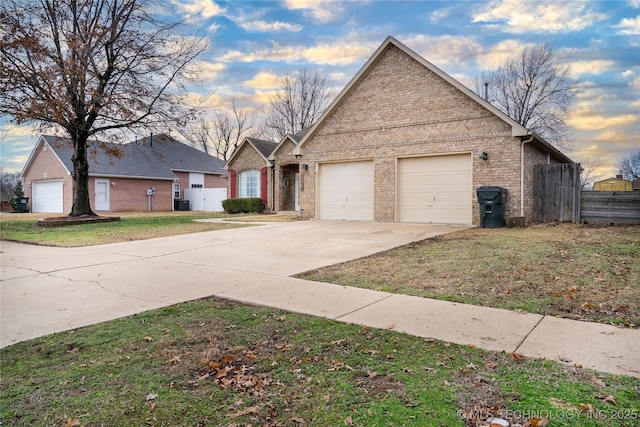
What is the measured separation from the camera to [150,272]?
7.03 metres

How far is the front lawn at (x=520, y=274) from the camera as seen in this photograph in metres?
4.84

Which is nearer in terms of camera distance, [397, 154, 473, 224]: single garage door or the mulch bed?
[397, 154, 473, 224]: single garage door

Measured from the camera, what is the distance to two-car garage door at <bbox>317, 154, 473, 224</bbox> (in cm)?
1462

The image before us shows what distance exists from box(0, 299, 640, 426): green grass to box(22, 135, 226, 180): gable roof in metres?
25.0

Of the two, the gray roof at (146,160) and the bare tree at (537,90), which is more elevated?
the bare tree at (537,90)

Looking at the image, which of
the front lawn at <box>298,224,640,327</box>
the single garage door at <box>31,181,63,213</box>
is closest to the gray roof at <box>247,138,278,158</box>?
the single garage door at <box>31,181,63,213</box>

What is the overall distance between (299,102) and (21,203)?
1063 inches

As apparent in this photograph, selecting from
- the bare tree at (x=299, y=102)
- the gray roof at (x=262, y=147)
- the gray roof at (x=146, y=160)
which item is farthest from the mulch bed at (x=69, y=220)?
the bare tree at (x=299, y=102)

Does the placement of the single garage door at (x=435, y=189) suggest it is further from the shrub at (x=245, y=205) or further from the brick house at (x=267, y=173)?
the shrub at (x=245, y=205)

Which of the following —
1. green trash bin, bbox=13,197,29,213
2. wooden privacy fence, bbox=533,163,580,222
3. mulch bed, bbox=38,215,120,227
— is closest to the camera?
wooden privacy fence, bbox=533,163,580,222

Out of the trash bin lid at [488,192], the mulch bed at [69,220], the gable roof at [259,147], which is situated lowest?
the mulch bed at [69,220]

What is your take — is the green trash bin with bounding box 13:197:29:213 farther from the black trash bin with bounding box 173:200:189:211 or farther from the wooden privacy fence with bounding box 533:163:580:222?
the wooden privacy fence with bounding box 533:163:580:222

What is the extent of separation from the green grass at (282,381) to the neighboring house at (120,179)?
2583 cm

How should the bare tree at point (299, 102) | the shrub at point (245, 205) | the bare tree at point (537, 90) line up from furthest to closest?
the bare tree at point (299, 102) < the bare tree at point (537, 90) < the shrub at point (245, 205)
